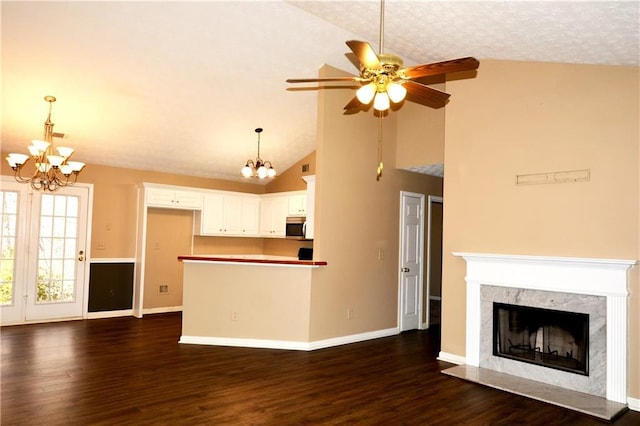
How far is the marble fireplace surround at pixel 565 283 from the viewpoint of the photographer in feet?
12.5

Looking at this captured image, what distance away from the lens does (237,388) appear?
13.0 ft

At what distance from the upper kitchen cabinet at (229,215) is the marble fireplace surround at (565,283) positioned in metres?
4.70

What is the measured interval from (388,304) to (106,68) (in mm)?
4784

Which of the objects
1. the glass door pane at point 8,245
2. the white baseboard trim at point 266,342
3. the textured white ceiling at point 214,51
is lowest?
the white baseboard trim at point 266,342

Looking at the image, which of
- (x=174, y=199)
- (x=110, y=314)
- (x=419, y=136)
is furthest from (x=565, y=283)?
(x=110, y=314)

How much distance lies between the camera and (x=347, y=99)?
19.3 feet

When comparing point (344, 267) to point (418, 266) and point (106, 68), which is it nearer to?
point (418, 266)

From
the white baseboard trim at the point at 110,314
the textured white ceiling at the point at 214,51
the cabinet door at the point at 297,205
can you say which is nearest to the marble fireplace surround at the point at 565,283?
the textured white ceiling at the point at 214,51

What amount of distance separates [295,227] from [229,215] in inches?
56.8

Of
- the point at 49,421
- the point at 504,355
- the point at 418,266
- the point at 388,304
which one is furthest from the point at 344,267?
the point at 49,421

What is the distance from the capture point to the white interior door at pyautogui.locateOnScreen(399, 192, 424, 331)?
21.8 ft

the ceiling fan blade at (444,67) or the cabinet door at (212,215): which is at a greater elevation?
the ceiling fan blade at (444,67)

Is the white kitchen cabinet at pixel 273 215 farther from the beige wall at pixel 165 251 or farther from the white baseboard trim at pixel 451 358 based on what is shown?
the white baseboard trim at pixel 451 358

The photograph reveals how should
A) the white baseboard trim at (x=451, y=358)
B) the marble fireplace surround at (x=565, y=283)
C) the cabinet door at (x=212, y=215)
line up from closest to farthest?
1. the marble fireplace surround at (x=565, y=283)
2. the white baseboard trim at (x=451, y=358)
3. the cabinet door at (x=212, y=215)
